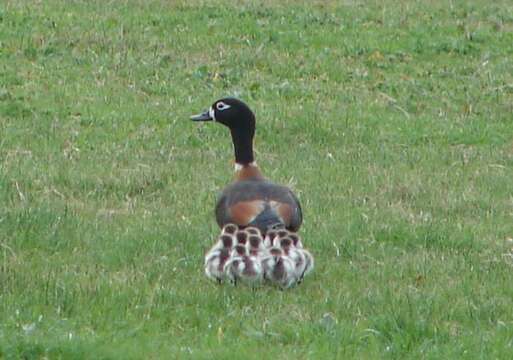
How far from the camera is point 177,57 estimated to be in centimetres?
1889

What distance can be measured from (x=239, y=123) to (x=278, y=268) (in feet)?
5.81

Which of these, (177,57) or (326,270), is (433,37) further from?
(326,270)

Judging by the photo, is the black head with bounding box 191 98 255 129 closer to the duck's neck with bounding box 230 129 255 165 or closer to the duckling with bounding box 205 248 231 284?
the duck's neck with bounding box 230 129 255 165

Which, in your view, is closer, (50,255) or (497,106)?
(50,255)

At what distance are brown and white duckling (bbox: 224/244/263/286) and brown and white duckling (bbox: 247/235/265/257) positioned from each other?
0.03 meters

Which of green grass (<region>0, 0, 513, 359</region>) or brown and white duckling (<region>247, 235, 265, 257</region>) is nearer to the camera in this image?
green grass (<region>0, 0, 513, 359</region>)

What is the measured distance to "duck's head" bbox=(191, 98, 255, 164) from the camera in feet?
35.7

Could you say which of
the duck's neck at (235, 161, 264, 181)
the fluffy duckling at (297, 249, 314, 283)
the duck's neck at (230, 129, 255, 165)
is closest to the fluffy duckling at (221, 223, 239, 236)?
the fluffy duckling at (297, 249, 314, 283)

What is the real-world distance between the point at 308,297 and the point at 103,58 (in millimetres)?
9393

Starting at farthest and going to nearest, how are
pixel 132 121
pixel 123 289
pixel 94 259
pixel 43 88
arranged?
pixel 43 88 < pixel 132 121 < pixel 94 259 < pixel 123 289

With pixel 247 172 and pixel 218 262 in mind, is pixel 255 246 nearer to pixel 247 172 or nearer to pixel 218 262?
pixel 218 262

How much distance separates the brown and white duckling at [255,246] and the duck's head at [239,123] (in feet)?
4.71

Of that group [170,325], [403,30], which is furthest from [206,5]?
[170,325]

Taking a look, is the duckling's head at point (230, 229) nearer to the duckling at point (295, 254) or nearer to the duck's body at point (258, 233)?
the duck's body at point (258, 233)
